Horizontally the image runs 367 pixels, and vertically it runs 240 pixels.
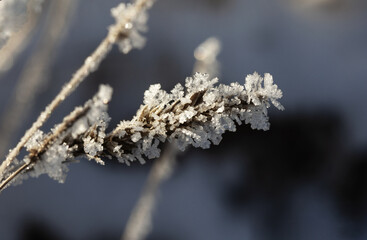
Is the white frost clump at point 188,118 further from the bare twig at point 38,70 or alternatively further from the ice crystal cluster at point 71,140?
the bare twig at point 38,70

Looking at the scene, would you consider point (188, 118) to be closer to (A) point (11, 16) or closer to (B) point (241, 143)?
(A) point (11, 16)

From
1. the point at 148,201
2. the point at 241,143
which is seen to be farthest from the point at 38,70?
the point at 241,143

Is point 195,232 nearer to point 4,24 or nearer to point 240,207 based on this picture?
point 240,207

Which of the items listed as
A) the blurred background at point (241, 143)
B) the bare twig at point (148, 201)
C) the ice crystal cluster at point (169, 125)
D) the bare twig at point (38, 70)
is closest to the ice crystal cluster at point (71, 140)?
the ice crystal cluster at point (169, 125)

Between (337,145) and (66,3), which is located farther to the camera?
(337,145)

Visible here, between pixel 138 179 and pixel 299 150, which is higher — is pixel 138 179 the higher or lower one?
the lower one

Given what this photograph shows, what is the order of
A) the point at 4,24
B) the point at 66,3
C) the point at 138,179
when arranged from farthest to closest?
1. the point at 138,179
2. the point at 66,3
3. the point at 4,24

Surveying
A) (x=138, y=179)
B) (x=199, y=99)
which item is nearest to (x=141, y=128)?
(x=199, y=99)
